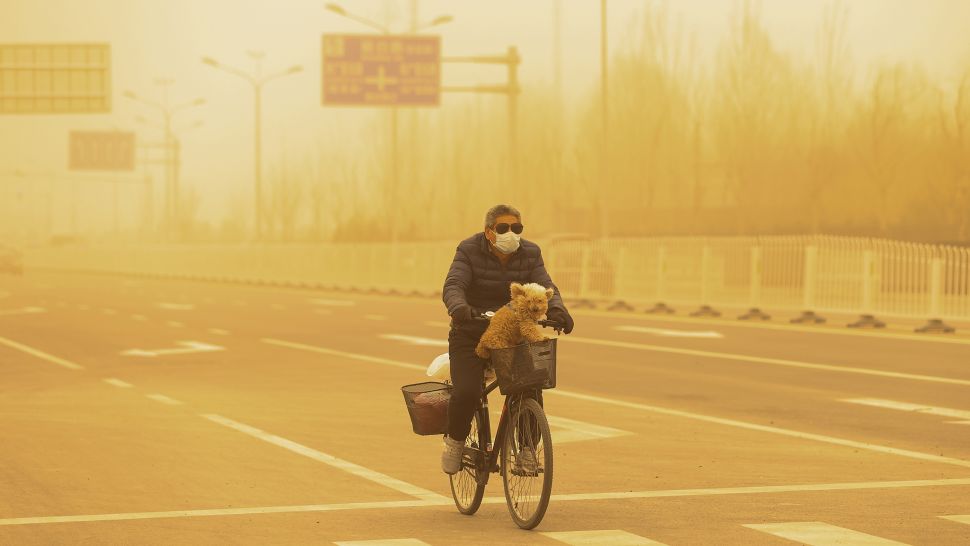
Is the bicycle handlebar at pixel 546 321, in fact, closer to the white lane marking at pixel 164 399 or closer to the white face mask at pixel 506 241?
the white face mask at pixel 506 241

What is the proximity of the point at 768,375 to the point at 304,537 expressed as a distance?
11.0 metres

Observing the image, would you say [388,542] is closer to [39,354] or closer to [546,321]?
[546,321]

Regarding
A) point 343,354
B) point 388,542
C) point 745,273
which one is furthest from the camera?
point 745,273

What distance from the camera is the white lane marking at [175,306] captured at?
36125 mm

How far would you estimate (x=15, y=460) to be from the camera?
11070mm

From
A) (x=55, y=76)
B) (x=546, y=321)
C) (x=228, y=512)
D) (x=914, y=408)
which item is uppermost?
(x=55, y=76)

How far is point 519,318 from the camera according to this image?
7961 mm

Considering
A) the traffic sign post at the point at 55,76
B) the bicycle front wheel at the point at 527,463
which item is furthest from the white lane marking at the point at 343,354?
the traffic sign post at the point at 55,76

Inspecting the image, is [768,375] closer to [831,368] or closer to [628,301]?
[831,368]

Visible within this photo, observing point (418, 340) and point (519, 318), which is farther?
point (418, 340)

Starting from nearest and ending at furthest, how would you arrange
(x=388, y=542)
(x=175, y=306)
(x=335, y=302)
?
(x=388, y=542) → (x=175, y=306) → (x=335, y=302)

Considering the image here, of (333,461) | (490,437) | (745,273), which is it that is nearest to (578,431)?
(333,461)

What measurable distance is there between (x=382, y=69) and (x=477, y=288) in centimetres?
4358

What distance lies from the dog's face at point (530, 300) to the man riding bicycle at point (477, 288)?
1.08 feet
